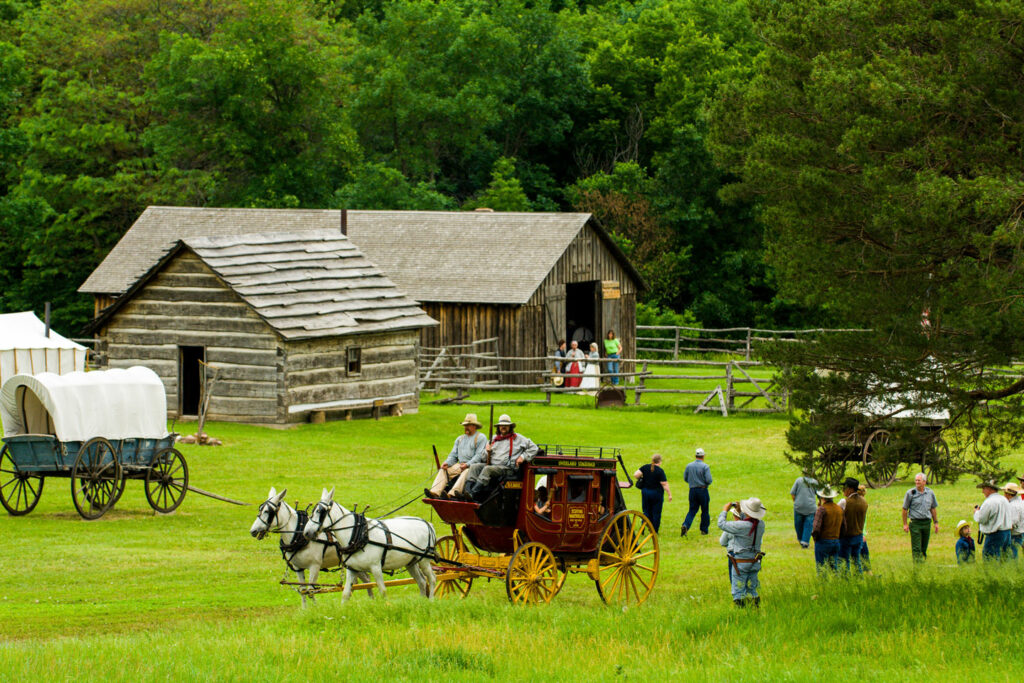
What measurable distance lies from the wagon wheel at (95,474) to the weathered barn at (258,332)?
1016cm

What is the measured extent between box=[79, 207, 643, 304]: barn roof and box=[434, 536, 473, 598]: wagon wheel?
2423cm

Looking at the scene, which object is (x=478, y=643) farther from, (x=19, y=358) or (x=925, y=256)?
(x=19, y=358)

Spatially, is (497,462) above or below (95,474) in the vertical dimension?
above

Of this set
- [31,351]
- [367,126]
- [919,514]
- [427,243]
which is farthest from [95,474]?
[367,126]

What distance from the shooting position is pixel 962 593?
53.6ft

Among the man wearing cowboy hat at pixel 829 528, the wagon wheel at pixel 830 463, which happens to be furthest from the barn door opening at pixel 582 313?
the wagon wheel at pixel 830 463

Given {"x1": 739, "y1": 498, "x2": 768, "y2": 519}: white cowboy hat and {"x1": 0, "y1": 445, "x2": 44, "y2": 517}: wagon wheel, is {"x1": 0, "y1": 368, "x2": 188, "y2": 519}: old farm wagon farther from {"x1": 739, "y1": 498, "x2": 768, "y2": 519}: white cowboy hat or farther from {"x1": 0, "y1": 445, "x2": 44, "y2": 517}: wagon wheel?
{"x1": 739, "y1": 498, "x2": 768, "y2": 519}: white cowboy hat

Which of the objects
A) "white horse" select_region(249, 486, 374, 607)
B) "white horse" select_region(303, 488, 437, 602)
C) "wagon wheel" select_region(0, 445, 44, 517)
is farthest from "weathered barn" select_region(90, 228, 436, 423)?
"white horse" select_region(249, 486, 374, 607)

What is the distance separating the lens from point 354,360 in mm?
35094

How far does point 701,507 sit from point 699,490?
462 millimetres

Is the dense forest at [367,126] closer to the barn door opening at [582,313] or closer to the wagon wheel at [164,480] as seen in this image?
the barn door opening at [582,313]

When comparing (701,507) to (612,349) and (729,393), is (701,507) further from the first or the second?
(612,349)

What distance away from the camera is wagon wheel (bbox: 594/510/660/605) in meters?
17.1

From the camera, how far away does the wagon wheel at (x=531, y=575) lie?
16.0 meters
